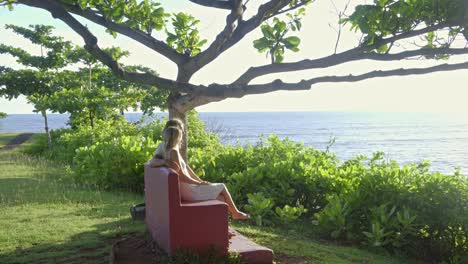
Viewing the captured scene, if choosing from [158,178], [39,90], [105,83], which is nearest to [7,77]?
[39,90]

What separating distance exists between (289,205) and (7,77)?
17.7 metres

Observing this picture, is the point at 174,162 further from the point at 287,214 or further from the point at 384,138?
the point at 384,138

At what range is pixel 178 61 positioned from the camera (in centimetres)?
666

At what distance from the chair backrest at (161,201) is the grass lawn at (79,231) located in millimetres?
641

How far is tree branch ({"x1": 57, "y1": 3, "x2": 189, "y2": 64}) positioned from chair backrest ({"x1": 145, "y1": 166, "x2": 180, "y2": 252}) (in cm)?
163

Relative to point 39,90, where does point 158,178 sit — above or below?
below

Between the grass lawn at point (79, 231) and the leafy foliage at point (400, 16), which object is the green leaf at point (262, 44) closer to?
the leafy foliage at point (400, 16)

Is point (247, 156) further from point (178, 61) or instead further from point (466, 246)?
point (466, 246)

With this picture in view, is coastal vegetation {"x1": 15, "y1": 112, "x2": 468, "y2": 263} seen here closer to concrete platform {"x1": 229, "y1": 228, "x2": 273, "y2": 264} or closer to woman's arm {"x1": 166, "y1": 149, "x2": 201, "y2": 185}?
concrete platform {"x1": 229, "y1": 228, "x2": 273, "y2": 264}

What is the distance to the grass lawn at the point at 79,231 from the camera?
5.71 m

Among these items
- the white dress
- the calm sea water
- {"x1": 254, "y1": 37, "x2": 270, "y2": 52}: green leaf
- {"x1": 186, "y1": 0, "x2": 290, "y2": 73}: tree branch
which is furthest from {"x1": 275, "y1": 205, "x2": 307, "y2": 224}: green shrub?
{"x1": 254, "y1": 37, "x2": 270, "y2": 52}: green leaf

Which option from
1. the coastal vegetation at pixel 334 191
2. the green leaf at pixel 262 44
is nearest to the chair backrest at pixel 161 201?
the green leaf at pixel 262 44

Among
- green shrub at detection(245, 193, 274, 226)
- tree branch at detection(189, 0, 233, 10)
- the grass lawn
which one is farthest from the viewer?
green shrub at detection(245, 193, 274, 226)

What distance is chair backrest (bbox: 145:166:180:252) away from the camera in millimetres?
4695
